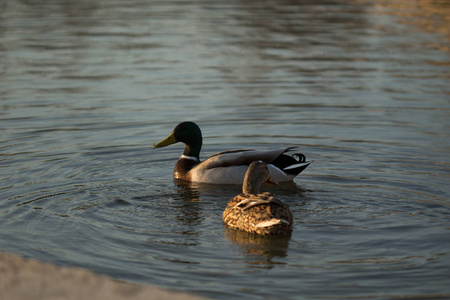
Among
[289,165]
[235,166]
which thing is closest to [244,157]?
[235,166]

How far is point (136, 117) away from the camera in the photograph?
14.9 meters

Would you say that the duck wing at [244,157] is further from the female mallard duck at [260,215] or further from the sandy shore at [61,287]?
the sandy shore at [61,287]

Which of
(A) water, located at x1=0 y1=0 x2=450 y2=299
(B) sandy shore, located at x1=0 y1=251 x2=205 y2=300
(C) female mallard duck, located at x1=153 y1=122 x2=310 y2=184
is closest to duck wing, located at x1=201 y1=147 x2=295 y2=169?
(C) female mallard duck, located at x1=153 y1=122 x2=310 y2=184

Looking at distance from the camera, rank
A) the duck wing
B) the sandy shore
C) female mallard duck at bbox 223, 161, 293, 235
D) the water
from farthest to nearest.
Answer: the duck wing → female mallard duck at bbox 223, 161, 293, 235 → the water → the sandy shore

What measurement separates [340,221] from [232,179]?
9.11ft

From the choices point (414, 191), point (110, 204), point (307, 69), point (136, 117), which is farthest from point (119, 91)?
point (414, 191)

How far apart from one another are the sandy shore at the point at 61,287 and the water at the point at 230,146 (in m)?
1.50

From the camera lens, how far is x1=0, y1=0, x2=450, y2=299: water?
7461 mm

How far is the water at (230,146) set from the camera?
7461 mm

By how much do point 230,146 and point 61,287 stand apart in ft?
25.7

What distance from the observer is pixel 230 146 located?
1289 cm

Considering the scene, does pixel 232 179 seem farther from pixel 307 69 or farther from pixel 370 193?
pixel 307 69

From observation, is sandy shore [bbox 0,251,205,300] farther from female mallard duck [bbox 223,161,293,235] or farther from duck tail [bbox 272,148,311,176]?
duck tail [bbox 272,148,311,176]

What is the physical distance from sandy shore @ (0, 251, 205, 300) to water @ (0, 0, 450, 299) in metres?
1.50
